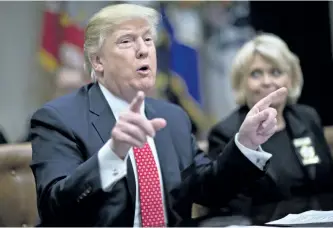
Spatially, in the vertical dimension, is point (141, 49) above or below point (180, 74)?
above

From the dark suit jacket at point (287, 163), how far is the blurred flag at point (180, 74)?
59.8 inches

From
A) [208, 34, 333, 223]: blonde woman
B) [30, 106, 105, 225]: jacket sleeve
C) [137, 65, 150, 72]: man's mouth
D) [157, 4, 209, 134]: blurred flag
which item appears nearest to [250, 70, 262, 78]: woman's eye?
[208, 34, 333, 223]: blonde woman

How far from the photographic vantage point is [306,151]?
6.07ft

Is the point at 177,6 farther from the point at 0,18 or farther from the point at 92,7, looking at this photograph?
the point at 0,18

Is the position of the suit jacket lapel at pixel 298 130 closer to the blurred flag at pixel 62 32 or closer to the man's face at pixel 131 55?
the man's face at pixel 131 55

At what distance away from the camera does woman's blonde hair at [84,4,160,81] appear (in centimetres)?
126

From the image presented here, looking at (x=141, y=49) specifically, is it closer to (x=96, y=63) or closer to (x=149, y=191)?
(x=96, y=63)

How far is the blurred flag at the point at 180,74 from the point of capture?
11.3ft

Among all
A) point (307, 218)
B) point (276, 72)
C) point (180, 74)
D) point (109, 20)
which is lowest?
point (180, 74)

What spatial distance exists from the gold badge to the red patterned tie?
0.70 metres

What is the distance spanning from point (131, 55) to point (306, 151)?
829 mm

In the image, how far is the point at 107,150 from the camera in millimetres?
1051

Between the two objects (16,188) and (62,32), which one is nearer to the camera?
(16,188)

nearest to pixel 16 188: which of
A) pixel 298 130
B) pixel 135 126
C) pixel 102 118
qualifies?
pixel 102 118
